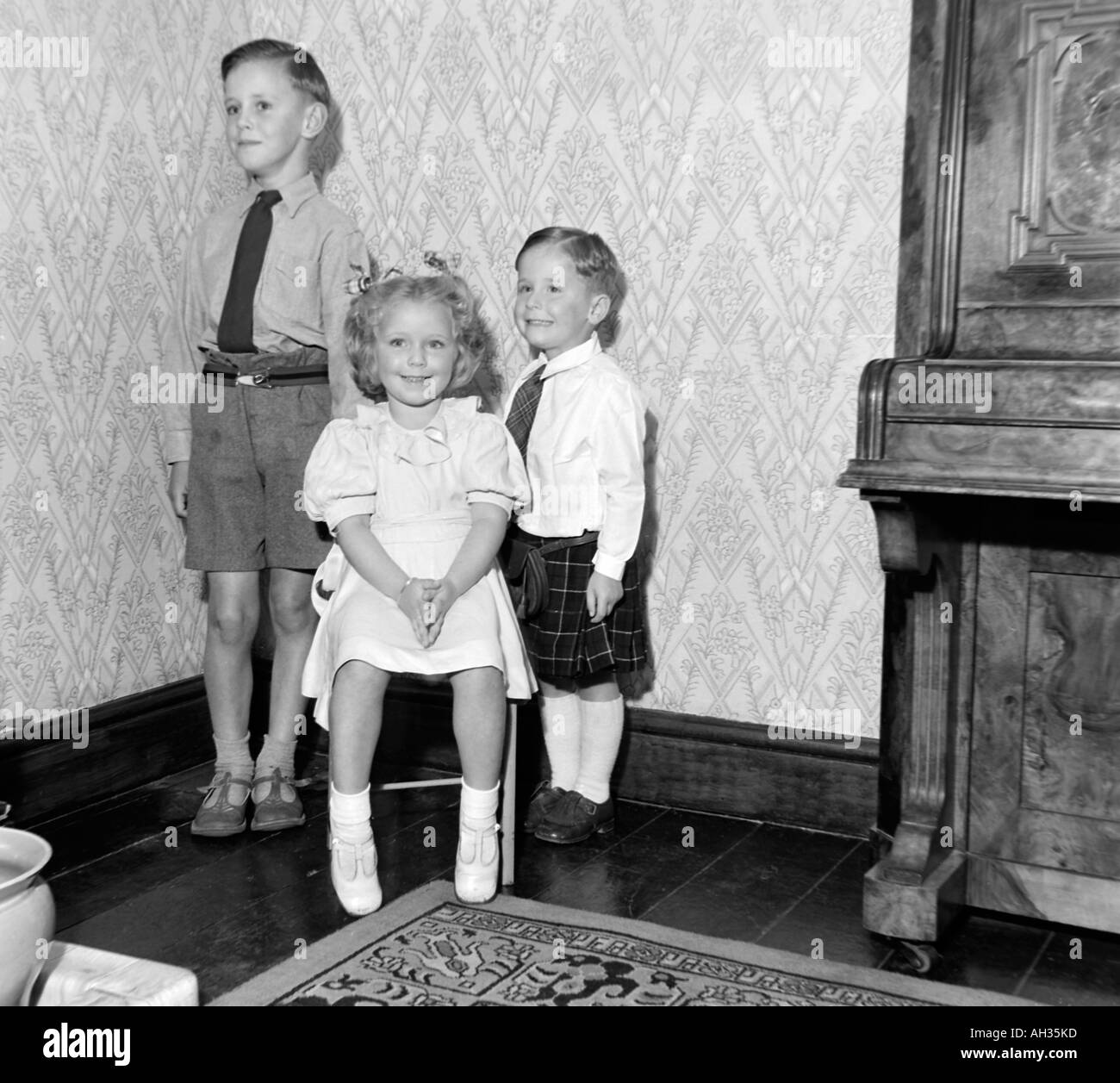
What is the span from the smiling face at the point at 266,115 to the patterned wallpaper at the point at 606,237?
330 millimetres

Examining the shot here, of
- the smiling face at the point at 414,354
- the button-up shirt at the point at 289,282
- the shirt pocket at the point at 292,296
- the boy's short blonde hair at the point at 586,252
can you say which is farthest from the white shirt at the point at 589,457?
the shirt pocket at the point at 292,296

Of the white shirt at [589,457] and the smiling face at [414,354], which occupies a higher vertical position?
the smiling face at [414,354]

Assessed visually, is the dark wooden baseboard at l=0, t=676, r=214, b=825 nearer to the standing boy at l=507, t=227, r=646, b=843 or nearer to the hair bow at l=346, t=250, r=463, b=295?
the standing boy at l=507, t=227, r=646, b=843

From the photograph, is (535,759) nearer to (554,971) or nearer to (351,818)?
(351,818)

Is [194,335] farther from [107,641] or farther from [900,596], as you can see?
[900,596]

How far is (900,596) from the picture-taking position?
2314mm

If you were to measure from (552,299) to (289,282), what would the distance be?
1.79 feet

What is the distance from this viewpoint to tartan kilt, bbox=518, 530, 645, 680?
2.62m

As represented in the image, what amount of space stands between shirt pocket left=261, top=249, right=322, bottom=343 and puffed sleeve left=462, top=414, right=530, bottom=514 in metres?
0.49

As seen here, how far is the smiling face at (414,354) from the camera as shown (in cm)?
248

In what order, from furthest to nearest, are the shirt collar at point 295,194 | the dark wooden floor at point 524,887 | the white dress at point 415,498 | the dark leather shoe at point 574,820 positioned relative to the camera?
the shirt collar at point 295,194 → the dark leather shoe at point 574,820 → the white dress at point 415,498 → the dark wooden floor at point 524,887

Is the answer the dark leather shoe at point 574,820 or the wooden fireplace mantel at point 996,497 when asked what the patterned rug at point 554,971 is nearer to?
the wooden fireplace mantel at point 996,497

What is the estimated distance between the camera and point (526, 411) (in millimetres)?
2695
